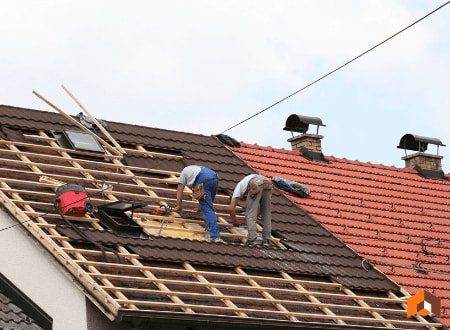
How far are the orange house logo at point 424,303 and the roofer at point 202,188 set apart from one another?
111 inches

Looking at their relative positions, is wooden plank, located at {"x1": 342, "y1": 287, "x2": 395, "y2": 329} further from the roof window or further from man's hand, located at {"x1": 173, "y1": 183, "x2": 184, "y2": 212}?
the roof window

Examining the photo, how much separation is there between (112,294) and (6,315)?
157 centimetres

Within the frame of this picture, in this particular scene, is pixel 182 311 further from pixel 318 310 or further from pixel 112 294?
pixel 318 310

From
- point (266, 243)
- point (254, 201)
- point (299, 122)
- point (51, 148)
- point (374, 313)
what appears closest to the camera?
point (374, 313)

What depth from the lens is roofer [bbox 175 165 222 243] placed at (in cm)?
1764

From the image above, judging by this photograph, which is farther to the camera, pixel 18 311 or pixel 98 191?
pixel 98 191

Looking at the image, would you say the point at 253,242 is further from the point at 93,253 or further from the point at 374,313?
the point at 93,253

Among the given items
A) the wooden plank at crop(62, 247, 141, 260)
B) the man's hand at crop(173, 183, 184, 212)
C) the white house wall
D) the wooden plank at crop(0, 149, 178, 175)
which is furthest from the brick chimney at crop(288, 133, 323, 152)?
the white house wall

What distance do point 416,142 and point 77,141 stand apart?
8.49m

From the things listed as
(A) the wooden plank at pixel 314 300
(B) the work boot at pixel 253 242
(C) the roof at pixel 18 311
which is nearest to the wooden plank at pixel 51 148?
(B) the work boot at pixel 253 242

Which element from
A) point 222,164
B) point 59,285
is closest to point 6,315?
point 59,285

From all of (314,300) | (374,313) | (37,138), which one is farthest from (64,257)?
(374,313)

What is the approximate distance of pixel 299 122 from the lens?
24.0m

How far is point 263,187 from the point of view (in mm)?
18141
